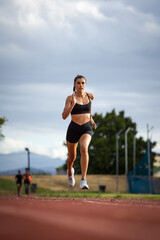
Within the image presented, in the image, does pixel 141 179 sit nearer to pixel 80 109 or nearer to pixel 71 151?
pixel 71 151

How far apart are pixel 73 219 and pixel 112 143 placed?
66.0 metres

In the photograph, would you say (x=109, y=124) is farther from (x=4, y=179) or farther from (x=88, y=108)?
(x=88, y=108)

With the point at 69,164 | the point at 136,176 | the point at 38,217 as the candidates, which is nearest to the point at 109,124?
the point at 136,176

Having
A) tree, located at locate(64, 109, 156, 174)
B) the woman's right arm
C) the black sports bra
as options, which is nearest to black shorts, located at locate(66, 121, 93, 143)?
the black sports bra

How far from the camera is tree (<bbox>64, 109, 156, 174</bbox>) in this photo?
67750 millimetres

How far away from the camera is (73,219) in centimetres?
369

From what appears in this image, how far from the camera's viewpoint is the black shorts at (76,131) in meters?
8.83

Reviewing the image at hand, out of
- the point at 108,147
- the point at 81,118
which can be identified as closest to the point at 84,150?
the point at 81,118

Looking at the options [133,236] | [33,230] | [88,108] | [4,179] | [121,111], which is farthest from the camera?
[121,111]

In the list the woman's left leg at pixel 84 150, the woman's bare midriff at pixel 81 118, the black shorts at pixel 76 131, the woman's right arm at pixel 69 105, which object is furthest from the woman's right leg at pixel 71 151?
the woman's right arm at pixel 69 105

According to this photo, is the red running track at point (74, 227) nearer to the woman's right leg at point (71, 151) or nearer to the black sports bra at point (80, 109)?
the black sports bra at point (80, 109)

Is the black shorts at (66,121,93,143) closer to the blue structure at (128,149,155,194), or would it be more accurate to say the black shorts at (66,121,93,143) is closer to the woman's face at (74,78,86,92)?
the woman's face at (74,78,86,92)

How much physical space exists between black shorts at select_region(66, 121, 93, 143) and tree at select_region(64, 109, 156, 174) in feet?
183

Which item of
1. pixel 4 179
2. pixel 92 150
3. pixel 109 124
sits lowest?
pixel 4 179
